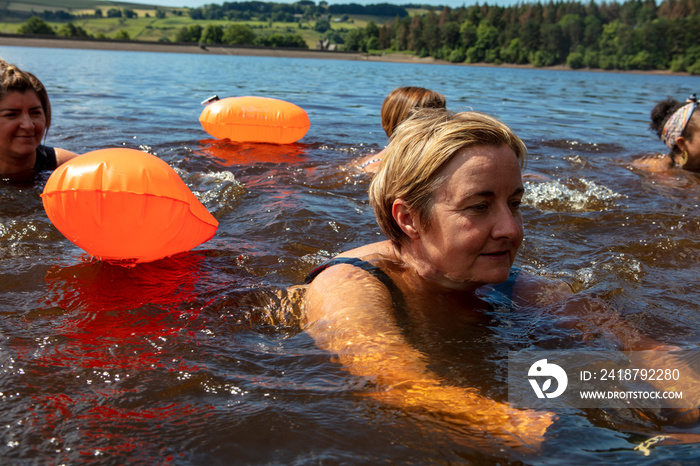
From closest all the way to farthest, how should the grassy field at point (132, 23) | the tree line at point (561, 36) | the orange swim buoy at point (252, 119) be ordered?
the orange swim buoy at point (252, 119)
the tree line at point (561, 36)
the grassy field at point (132, 23)

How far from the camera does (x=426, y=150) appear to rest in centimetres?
244

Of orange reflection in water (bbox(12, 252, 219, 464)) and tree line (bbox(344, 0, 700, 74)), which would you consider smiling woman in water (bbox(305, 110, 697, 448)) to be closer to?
orange reflection in water (bbox(12, 252, 219, 464))

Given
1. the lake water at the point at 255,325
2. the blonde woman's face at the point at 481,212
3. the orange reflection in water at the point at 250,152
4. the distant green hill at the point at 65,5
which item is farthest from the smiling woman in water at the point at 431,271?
the distant green hill at the point at 65,5

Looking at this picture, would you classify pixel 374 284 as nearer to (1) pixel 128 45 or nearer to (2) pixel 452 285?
(2) pixel 452 285

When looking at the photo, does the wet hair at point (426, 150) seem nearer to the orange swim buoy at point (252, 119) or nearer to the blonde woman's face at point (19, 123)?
the blonde woman's face at point (19, 123)

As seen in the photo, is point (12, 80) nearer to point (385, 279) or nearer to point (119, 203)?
point (119, 203)

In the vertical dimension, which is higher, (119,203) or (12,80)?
(12,80)

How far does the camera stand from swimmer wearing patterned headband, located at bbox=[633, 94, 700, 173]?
23.3 feet

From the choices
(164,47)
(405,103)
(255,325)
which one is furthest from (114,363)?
(164,47)

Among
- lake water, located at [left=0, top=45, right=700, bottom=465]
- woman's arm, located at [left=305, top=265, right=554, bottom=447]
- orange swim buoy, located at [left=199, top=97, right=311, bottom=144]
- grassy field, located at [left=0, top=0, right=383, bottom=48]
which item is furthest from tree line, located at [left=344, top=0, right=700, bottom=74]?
woman's arm, located at [left=305, top=265, right=554, bottom=447]

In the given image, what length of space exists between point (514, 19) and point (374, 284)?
16407 cm

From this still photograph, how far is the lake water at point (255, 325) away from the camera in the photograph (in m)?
1.87

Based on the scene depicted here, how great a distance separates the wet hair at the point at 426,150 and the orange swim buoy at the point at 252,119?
6.12 m

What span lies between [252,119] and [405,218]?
6328mm
